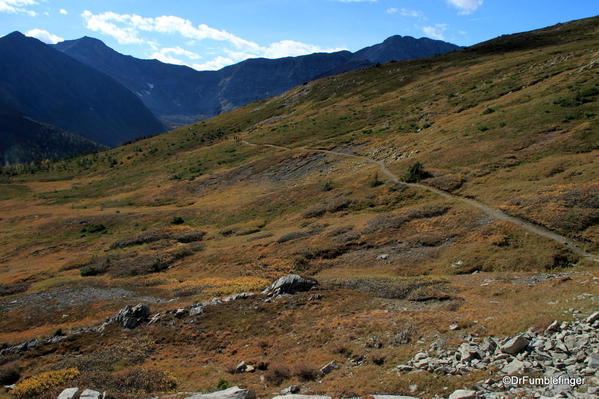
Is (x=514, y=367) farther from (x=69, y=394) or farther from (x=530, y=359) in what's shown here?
(x=69, y=394)

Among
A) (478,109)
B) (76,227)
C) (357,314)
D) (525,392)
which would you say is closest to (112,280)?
(357,314)

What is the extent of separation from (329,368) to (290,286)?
10.0m

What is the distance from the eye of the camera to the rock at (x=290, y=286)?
2445 centimetres

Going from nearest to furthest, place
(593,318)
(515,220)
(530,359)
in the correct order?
(530,359) → (593,318) → (515,220)

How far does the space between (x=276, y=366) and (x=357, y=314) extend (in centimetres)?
660

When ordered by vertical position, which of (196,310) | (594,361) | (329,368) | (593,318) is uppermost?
(593,318)

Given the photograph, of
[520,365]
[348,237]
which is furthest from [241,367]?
[348,237]

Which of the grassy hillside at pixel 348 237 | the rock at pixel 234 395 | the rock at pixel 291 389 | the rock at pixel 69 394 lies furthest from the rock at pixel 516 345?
the rock at pixel 69 394

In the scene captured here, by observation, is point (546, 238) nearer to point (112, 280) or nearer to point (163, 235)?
point (112, 280)

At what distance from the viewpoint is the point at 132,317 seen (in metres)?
23.0

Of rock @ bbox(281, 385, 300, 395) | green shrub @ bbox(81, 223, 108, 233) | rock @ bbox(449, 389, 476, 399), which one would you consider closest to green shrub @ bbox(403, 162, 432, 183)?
rock @ bbox(281, 385, 300, 395)

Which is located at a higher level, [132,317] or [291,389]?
[291,389]

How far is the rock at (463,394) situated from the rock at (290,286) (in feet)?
47.2

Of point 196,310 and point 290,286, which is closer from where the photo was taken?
point 196,310
